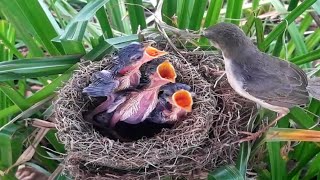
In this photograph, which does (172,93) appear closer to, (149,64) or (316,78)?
(149,64)

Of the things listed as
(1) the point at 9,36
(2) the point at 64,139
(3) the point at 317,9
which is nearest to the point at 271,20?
(3) the point at 317,9

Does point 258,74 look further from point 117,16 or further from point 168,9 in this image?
point 117,16

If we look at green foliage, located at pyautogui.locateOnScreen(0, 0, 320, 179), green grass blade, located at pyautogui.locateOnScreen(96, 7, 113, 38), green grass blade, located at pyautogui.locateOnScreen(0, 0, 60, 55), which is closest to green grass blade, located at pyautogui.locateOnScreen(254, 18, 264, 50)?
green foliage, located at pyautogui.locateOnScreen(0, 0, 320, 179)

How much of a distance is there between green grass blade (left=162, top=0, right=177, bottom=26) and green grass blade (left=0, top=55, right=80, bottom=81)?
1.12ft

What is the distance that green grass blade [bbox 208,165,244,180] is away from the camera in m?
1.81

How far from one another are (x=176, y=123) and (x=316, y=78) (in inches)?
17.6

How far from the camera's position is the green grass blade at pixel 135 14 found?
2189 millimetres

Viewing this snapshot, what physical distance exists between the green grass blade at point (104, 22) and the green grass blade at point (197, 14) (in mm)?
259

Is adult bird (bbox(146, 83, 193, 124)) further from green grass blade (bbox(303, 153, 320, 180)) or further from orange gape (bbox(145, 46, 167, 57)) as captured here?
green grass blade (bbox(303, 153, 320, 180))

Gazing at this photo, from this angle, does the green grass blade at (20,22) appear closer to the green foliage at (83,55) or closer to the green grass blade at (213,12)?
the green foliage at (83,55)

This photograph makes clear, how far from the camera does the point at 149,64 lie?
204 centimetres

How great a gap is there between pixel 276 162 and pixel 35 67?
0.74m

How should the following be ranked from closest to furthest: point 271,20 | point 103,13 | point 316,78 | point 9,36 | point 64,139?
point 64,139 → point 316,78 → point 103,13 → point 9,36 → point 271,20

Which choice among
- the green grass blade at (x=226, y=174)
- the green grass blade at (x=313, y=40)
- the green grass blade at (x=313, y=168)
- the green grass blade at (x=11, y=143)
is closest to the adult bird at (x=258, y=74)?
A: the green grass blade at (x=226, y=174)
